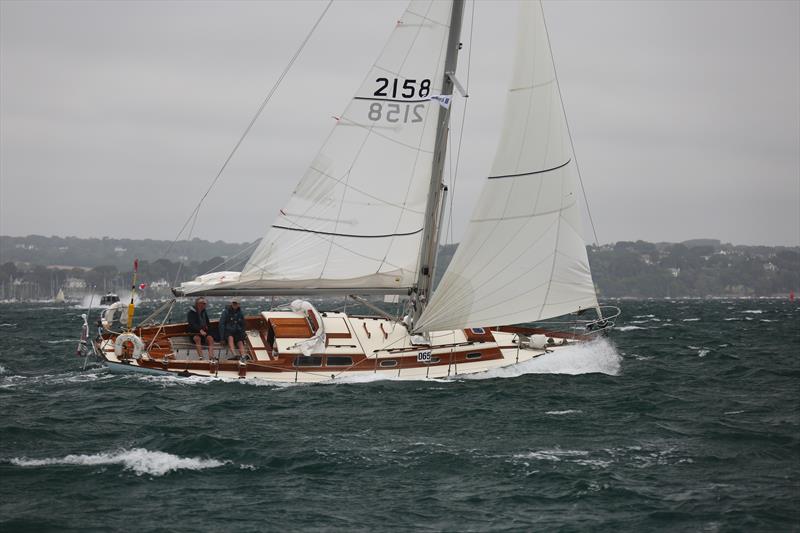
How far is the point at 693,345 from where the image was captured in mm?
35844

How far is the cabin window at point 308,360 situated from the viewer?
2128 cm

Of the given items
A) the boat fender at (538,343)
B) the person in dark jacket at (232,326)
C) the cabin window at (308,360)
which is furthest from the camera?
the boat fender at (538,343)

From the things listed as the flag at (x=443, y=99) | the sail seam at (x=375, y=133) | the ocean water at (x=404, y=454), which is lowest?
the ocean water at (x=404, y=454)

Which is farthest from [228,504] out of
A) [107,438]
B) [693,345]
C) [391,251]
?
[693,345]

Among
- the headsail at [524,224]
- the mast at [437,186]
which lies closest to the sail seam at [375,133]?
the mast at [437,186]

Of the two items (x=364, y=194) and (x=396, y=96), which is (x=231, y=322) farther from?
(x=396, y=96)

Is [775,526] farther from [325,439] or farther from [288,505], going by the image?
[325,439]

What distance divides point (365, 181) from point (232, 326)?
15.7 ft

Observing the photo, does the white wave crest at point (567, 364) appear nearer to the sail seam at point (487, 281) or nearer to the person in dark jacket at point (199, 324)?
the sail seam at point (487, 281)

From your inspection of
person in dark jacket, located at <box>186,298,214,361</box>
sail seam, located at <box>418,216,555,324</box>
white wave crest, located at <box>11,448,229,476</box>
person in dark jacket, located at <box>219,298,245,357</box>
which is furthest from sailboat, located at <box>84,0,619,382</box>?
white wave crest, located at <box>11,448,229,476</box>

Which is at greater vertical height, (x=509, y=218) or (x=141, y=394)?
(x=509, y=218)

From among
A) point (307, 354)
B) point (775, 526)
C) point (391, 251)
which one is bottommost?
point (775, 526)

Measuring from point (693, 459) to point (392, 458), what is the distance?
466 centimetres

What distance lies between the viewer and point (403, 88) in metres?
22.5
